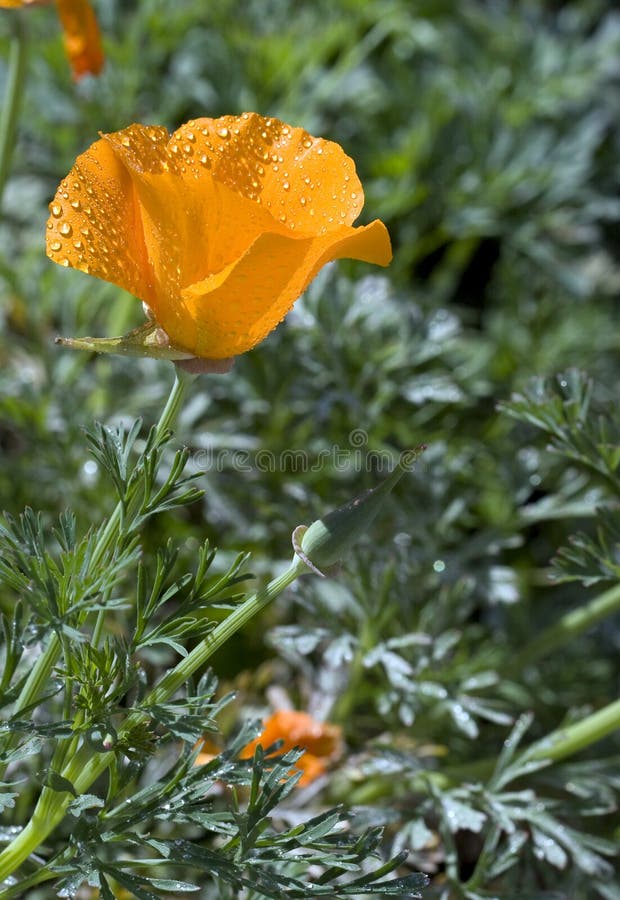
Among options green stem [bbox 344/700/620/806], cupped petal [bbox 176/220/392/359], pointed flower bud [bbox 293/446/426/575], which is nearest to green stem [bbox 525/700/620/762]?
green stem [bbox 344/700/620/806]

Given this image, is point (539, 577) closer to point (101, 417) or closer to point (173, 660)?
point (173, 660)

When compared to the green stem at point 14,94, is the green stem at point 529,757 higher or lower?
lower

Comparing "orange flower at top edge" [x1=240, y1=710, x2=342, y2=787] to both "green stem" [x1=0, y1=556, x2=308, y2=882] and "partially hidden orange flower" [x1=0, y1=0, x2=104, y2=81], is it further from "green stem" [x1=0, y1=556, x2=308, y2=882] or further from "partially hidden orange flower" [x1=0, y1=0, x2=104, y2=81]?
"partially hidden orange flower" [x1=0, y1=0, x2=104, y2=81]

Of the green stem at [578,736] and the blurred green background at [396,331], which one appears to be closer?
the green stem at [578,736]

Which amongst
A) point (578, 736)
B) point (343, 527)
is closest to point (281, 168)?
point (343, 527)

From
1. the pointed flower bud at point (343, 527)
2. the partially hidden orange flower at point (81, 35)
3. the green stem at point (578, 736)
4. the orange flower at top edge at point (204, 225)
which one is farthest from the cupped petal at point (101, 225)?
the green stem at point (578, 736)

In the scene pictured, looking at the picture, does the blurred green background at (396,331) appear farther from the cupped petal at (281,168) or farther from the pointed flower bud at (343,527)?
the cupped petal at (281,168)

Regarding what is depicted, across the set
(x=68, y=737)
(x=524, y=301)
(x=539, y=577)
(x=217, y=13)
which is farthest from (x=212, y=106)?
(x=68, y=737)
